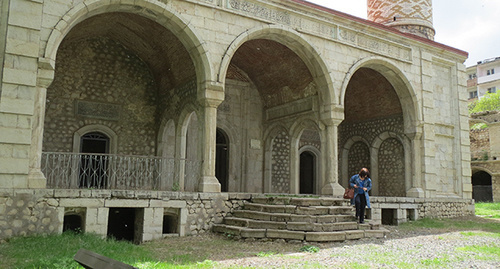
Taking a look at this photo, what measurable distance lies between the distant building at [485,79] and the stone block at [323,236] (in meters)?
45.5

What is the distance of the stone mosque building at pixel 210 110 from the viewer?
7711mm

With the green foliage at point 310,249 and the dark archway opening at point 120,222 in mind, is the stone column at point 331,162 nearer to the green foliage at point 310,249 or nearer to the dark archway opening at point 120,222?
the green foliage at point 310,249

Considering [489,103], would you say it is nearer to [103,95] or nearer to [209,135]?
[209,135]

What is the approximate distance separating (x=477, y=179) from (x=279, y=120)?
67.7ft

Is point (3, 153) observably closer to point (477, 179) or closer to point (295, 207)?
point (295, 207)

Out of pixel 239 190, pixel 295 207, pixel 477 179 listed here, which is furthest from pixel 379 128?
pixel 477 179

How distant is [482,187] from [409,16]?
15400mm

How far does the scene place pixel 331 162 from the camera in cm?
1140

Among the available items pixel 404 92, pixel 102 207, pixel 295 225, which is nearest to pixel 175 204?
pixel 102 207

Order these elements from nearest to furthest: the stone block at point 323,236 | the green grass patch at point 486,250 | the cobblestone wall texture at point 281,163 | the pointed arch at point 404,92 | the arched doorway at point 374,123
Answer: the green grass patch at point 486,250, the stone block at point 323,236, the pointed arch at point 404,92, the arched doorway at point 374,123, the cobblestone wall texture at point 281,163

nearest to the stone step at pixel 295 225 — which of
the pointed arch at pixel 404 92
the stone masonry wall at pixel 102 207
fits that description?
the stone masonry wall at pixel 102 207

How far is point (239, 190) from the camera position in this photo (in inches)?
536

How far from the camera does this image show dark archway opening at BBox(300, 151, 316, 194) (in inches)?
622

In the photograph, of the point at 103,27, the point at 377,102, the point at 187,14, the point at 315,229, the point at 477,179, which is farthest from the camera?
the point at 477,179
